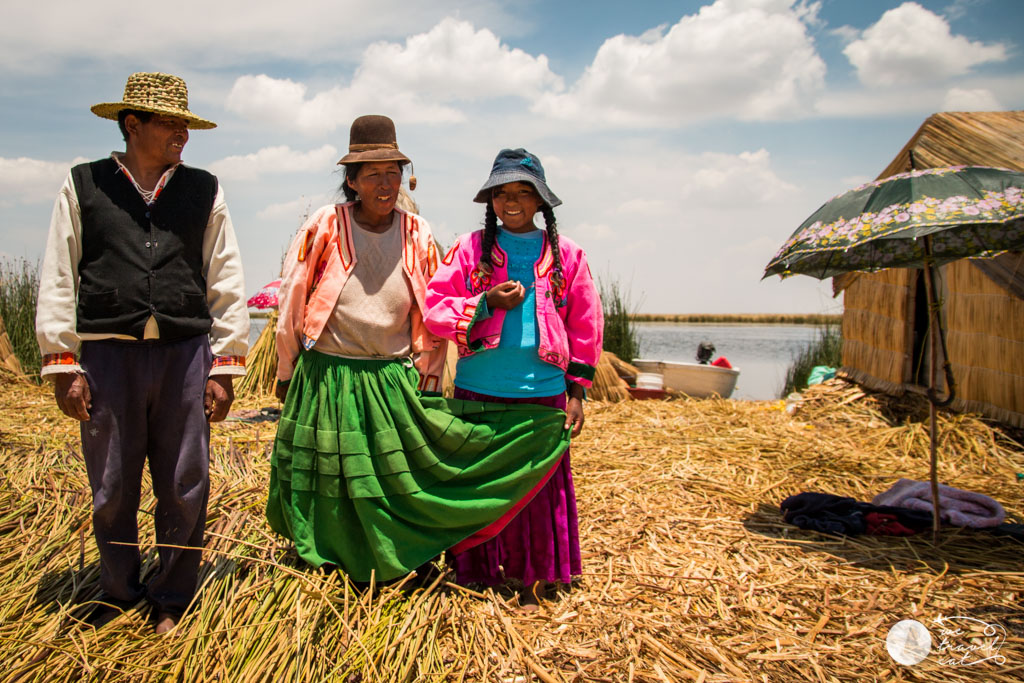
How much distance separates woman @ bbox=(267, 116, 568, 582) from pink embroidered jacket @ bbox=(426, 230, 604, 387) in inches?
5.4

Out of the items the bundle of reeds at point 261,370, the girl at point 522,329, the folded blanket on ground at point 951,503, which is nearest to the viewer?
→ the girl at point 522,329

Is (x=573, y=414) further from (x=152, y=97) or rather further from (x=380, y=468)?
(x=152, y=97)

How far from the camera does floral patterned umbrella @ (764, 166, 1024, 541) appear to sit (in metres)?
3.19

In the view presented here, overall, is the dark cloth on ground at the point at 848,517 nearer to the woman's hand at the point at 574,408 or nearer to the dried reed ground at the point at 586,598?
the dried reed ground at the point at 586,598

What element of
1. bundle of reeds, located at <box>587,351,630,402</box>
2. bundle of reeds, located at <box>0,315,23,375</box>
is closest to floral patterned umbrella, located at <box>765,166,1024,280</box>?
bundle of reeds, located at <box>587,351,630,402</box>

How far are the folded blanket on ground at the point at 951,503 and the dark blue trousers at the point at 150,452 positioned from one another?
3.78 metres

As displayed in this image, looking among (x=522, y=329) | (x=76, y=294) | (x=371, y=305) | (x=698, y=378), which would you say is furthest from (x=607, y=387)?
(x=76, y=294)

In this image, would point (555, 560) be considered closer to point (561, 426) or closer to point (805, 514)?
point (561, 426)

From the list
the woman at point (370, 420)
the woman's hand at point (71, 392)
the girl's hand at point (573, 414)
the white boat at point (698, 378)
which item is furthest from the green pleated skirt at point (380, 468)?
the white boat at point (698, 378)

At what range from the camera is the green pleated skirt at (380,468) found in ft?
8.15

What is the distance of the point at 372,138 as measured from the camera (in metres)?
2.56

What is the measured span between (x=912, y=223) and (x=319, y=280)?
2.71 meters

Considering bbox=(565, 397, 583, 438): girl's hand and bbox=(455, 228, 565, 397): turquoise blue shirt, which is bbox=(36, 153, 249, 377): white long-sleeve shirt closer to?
bbox=(455, 228, 565, 397): turquoise blue shirt

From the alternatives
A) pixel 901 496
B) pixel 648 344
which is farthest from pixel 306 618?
pixel 648 344
